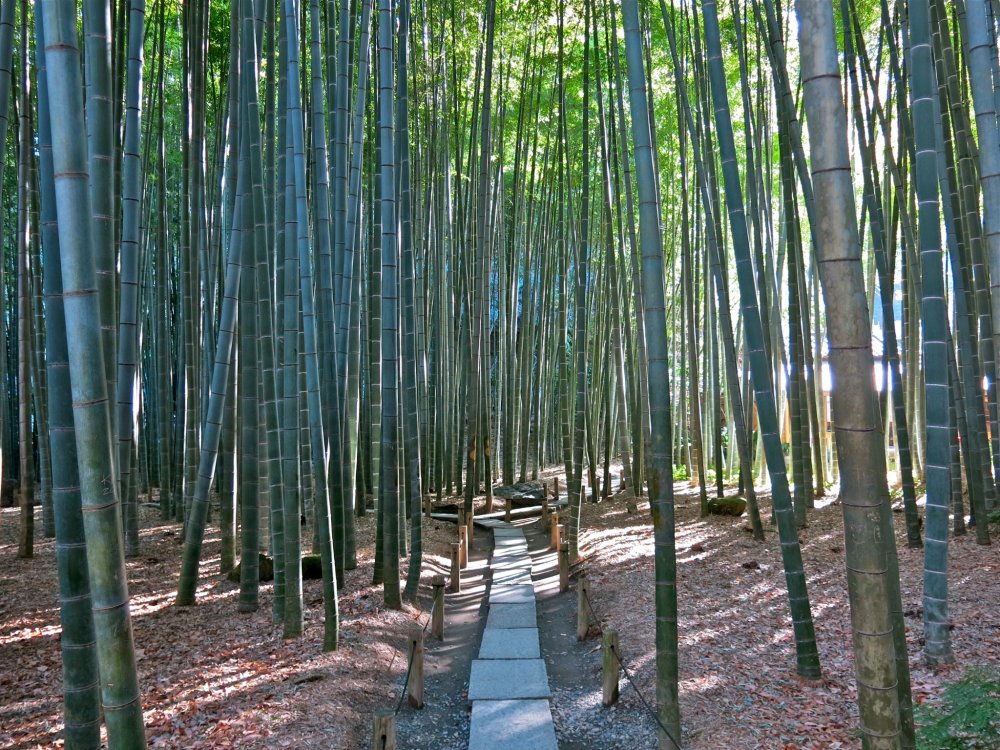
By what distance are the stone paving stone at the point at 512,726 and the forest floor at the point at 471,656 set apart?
0.34 feet

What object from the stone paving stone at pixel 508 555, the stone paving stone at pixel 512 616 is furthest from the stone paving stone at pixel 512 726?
the stone paving stone at pixel 508 555

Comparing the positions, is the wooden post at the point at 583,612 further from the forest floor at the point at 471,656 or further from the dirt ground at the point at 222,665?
the dirt ground at the point at 222,665

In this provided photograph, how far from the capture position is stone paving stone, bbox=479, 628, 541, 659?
13.5ft

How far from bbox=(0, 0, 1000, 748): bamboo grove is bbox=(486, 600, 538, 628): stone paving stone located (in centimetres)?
55

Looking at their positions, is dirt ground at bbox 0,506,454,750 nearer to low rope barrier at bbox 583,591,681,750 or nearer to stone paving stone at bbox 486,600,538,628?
stone paving stone at bbox 486,600,538,628

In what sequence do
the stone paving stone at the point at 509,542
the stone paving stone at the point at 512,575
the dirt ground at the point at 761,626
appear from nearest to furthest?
the dirt ground at the point at 761,626
the stone paving stone at the point at 512,575
the stone paving stone at the point at 509,542

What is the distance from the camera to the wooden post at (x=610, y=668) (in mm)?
3439

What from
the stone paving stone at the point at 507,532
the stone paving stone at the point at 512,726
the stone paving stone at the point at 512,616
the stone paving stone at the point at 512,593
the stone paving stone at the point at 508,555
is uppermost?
the stone paving stone at the point at 507,532

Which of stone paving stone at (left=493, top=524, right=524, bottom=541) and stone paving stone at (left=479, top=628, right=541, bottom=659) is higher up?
stone paving stone at (left=493, top=524, right=524, bottom=541)

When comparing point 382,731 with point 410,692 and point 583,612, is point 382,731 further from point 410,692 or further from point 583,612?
point 583,612

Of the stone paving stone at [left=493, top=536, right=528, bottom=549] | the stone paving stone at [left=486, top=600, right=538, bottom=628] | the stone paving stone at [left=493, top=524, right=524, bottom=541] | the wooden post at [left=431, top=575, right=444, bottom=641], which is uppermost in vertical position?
the wooden post at [left=431, top=575, right=444, bottom=641]

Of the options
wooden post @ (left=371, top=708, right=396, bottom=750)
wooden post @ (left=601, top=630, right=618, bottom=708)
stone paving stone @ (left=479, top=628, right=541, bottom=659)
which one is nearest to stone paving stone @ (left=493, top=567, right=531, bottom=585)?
stone paving stone @ (left=479, top=628, right=541, bottom=659)

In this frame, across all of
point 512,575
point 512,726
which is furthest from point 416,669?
point 512,575

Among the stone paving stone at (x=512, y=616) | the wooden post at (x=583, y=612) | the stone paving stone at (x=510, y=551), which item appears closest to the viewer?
the wooden post at (x=583, y=612)
